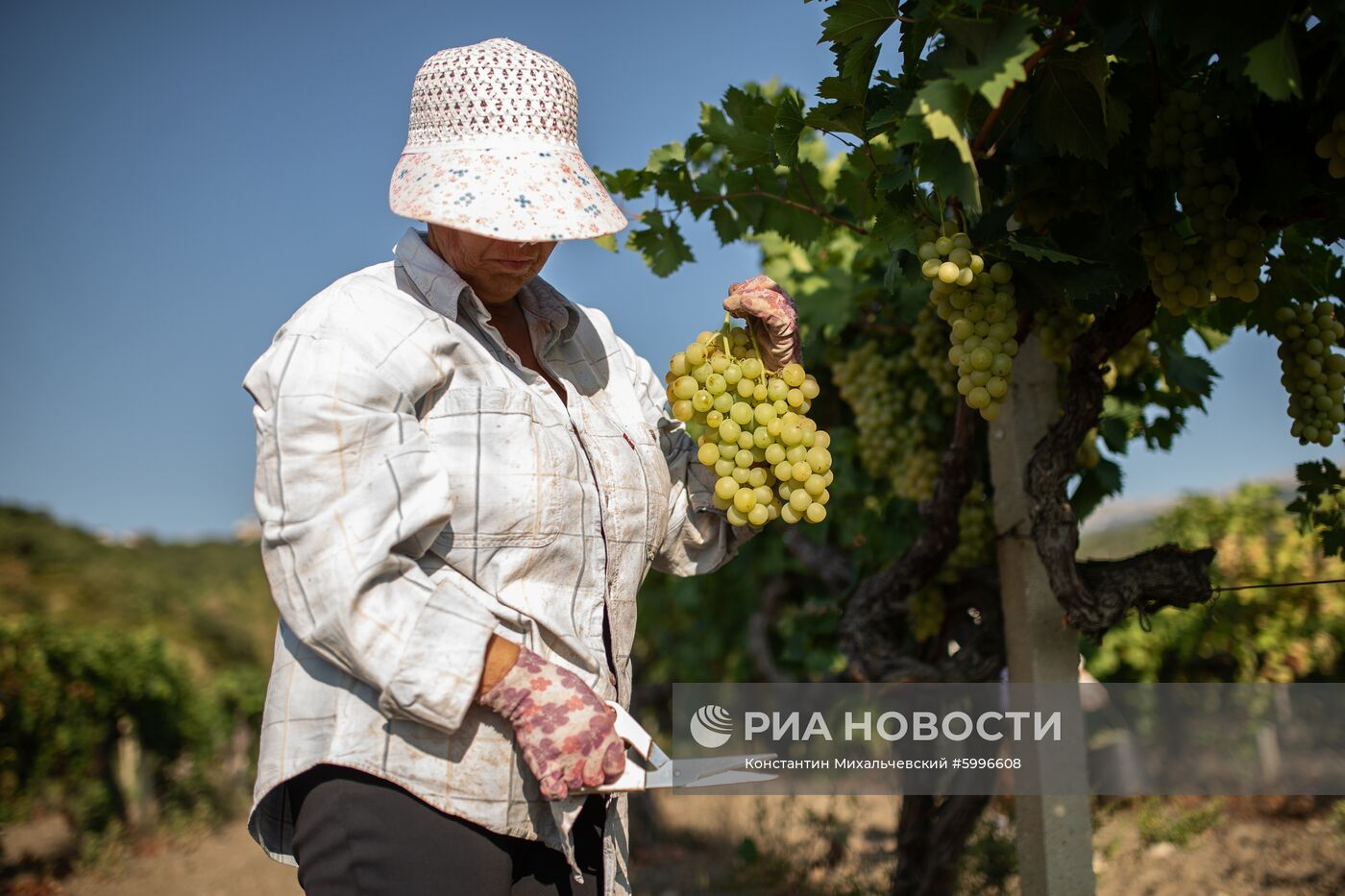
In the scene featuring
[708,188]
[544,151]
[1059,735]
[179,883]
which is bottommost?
[179,883]

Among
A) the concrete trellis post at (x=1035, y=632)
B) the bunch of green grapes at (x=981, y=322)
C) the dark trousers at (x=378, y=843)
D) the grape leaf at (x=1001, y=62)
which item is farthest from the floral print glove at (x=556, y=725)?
the concrete trellis post at (x=1035, y=632)

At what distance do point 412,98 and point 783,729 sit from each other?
3059 mm

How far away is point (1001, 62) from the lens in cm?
148

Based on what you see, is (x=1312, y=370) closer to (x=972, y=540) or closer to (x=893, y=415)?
(x=972, y=540)

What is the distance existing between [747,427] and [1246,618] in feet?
17.6

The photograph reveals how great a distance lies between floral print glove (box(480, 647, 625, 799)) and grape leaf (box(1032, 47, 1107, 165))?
129 cm

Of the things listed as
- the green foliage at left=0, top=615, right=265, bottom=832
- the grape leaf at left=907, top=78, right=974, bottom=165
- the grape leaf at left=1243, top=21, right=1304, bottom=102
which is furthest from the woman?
the green foliage at left=0, top=615, right=265, bottom=832

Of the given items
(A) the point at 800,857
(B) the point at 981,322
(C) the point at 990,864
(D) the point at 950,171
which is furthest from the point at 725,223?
(A) the point at 800,857

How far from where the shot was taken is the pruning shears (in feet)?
5.55

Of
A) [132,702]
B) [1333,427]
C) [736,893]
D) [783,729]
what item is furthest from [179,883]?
[1333,427]

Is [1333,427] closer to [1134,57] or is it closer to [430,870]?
[1134,57]

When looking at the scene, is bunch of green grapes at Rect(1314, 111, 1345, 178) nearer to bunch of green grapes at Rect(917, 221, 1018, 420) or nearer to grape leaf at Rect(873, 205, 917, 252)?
Answer: bunch of green grapes at Rect(917, 221, 1018, 420)

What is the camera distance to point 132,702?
750cm

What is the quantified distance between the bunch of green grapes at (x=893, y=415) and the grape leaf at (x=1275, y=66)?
1.99 metres
